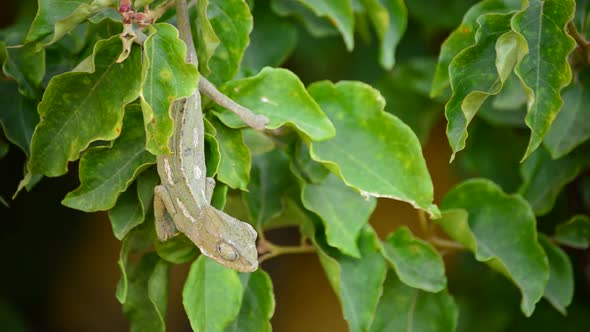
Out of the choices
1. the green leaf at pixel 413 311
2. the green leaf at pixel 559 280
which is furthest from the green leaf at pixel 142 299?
the green leaf at pixel 559 280

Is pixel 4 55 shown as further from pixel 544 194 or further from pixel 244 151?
pixel 544 194

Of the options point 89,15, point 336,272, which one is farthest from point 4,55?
point 336,272

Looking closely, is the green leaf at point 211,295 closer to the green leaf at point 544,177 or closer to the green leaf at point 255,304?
the green leaf at point 255,304

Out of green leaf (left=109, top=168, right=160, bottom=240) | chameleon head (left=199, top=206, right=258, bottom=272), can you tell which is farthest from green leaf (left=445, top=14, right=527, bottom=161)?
green leaf (left=109, top=168, right=160, bottom=240)

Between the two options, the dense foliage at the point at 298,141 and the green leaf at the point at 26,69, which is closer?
the dense foliage at the point at 298,141

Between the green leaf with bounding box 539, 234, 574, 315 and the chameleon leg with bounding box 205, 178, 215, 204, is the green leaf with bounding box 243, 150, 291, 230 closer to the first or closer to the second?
the chameleon leg with bounding box 205, 178, 215, 204

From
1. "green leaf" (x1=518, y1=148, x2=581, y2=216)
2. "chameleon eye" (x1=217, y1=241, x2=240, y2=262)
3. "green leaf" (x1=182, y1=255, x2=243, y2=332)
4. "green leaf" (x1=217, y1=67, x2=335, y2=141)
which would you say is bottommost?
"green leaf" (x1=518, y1=148, x2=581, y2=216)
